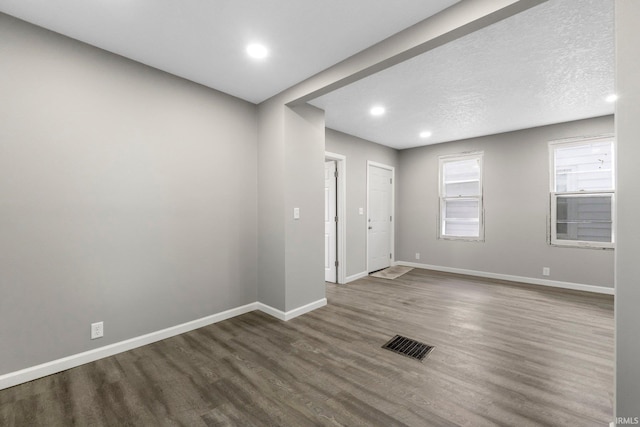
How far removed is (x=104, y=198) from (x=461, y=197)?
5706 millimetres

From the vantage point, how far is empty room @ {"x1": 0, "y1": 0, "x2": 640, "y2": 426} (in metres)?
1.79

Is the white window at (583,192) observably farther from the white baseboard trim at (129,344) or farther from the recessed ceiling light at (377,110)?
the white baseboard trim at (129,344)

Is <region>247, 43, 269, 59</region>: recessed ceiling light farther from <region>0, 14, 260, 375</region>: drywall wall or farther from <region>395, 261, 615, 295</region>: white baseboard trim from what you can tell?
<region>395, 261, 615, 295</region>: white baseboard trim

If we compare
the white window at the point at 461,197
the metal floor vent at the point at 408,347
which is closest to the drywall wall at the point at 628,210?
the metal floor vent at the point at 408,347

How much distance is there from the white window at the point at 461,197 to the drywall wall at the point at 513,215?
4.8 inches

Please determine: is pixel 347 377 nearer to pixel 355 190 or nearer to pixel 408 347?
pixel 408 347

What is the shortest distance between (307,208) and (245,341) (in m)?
1.65

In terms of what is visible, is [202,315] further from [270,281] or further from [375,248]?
[375,248]

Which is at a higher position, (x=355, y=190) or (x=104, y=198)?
(x=355, y=190)

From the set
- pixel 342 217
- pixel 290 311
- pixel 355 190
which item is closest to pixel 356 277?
pixel 342 217

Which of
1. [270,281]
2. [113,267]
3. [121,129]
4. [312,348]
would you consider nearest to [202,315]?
[270,281]

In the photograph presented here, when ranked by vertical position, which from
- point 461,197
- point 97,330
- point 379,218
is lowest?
point 97,330

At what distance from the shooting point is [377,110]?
3.83 meters

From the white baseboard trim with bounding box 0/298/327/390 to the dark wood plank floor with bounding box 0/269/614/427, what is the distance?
0.06 m
